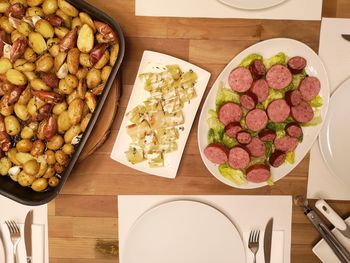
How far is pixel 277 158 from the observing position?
101 centimetres

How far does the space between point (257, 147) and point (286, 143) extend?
0.08 m

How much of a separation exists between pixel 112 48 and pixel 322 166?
64 cm

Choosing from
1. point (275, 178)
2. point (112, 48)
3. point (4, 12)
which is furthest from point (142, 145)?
point (4, 12)

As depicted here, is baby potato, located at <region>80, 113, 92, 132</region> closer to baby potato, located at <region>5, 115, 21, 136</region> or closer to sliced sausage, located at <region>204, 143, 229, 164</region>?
baby potato, located at <region>5, 115, 21, 136</region>

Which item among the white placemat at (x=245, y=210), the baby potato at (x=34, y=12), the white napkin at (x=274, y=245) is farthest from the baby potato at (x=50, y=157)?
the white napkin at (x=274, y=245)

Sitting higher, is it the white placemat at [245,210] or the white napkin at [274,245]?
the white placemat at [245,210]

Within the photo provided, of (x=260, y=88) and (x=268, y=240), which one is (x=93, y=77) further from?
(x=268, y=240)

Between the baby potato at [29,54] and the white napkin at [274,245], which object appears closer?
the baby potato at [29,54]

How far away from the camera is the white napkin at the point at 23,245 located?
3.52 ft

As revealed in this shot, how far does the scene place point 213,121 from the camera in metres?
1.01

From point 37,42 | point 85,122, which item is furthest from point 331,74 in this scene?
point 37,42

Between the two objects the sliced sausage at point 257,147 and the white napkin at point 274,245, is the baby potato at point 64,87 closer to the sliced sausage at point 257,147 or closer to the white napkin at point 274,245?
the sliced sausage at point 257,147

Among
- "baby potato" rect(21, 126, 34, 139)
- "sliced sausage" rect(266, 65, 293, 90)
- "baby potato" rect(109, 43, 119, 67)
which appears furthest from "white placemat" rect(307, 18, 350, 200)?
"baby potato" rect(21, 126, 34, 139)

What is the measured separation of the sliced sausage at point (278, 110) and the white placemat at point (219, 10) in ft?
0.73
